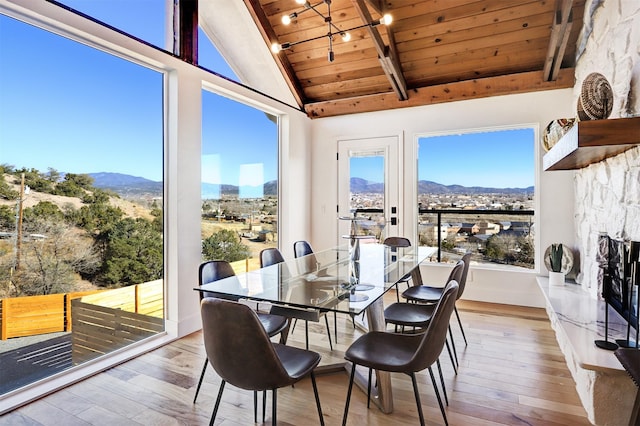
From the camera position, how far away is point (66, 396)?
221 cm

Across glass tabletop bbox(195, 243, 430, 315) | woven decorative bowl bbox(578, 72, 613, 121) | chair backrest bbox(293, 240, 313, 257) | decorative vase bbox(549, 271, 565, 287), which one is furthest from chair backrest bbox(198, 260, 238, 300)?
decorative vase bbox(549, 271, 565, 287)

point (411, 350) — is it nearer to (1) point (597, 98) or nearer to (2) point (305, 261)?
(2) point (305, 261)

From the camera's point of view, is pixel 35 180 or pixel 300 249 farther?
pixel 300 249

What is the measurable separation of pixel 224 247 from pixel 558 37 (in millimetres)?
3919

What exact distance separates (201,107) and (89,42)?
1.04m

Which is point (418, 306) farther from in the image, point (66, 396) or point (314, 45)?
point (314, 45)

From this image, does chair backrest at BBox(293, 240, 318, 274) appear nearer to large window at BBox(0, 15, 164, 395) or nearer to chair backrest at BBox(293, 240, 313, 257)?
chair backrest at BBox(293, 240, 313, 257)

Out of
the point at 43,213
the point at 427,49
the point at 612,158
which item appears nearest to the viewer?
the point at 43,213

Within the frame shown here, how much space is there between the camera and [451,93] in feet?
14.3

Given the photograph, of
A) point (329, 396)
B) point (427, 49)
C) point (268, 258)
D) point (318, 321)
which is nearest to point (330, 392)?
point (329, 396)

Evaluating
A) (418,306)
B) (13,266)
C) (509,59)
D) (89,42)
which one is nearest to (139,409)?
(13,266)

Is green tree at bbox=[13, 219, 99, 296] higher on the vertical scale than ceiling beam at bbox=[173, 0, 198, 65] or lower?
lower

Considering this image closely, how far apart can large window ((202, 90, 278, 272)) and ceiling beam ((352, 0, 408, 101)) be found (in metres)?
1.67

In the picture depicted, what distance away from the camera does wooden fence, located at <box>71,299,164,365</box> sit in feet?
8.35
